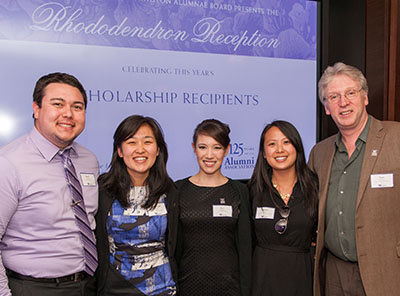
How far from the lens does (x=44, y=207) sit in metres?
1.68

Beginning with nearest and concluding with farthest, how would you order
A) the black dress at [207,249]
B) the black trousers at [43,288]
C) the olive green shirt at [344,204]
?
the black trousers at [43,288] < the olive green shirt at [344,204] < the black dress at [207,249]

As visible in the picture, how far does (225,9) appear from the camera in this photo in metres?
3.33

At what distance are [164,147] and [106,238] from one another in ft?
2.04

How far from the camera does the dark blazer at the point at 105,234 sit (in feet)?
6.45

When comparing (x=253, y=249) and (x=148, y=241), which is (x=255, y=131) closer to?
(x=253, y=249)

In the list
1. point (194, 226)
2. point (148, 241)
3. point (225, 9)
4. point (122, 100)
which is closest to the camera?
point (148, 241)

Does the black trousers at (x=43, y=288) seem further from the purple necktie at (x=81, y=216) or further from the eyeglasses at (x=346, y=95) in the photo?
the eyeglasses at (x=346, y=95)

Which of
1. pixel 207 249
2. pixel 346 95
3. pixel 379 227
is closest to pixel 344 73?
pixel 346 95

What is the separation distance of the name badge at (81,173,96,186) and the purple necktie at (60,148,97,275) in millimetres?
60

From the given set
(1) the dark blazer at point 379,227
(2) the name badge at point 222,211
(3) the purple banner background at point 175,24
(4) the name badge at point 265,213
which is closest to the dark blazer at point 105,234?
(2) the name badge at point 222,211

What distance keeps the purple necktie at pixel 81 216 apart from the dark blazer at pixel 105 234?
94mm

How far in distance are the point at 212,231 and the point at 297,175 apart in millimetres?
655

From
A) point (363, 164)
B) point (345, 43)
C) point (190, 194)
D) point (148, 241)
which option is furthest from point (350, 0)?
point (148, 241)

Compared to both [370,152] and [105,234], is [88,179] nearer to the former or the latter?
[105,234]
